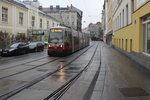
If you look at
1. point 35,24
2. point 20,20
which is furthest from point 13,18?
point 35,24

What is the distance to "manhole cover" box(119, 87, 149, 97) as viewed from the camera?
6977mm

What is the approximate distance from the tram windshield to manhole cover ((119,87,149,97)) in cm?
1441

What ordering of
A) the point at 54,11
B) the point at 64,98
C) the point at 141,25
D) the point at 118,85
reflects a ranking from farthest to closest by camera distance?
the point at 54,11
the point at 141,25
the point at 118,85
the point at 64,98

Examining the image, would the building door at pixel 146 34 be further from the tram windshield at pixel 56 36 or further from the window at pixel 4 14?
the window at pixel 4 14

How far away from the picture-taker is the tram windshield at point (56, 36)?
21.6m

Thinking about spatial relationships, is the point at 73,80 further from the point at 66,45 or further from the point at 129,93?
the point at 66,45

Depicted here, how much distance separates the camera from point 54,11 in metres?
100

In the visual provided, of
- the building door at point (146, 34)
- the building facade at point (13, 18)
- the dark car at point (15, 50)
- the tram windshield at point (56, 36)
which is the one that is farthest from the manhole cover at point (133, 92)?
the building facade at point (13, 18)

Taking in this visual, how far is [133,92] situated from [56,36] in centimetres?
1524

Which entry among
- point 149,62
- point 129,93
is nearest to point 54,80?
point 129,93

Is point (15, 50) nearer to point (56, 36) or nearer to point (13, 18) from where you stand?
point (56, 36)

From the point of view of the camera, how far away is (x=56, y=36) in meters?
21.7

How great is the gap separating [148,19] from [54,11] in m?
89.8

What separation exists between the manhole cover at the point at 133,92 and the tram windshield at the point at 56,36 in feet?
47.3
